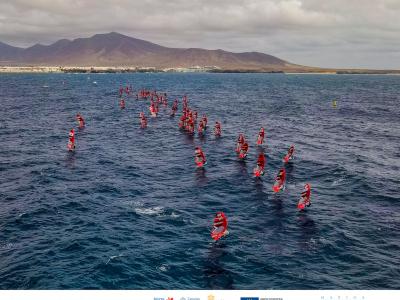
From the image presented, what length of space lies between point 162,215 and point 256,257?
12498 mm

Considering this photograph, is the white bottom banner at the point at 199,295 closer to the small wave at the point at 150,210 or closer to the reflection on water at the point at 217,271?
the reflection on water at the point at 217,271

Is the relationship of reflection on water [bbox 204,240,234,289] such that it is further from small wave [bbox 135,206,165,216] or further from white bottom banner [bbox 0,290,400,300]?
white bottom banner [bbox 0,290,400,300]

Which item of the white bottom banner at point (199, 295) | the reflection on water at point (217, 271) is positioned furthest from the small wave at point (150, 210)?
the white bottom banner at point (199, 295)

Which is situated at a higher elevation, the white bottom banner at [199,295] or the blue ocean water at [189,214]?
the white bottom banner at [199,295]

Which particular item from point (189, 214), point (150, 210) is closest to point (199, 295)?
point (189, 214)

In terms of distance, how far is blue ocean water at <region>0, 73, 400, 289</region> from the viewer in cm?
2942

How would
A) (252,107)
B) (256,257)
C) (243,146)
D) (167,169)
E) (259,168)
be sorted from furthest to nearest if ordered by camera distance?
(252,107) → (243,146) → (167,169) → (259,168) → (256,257)

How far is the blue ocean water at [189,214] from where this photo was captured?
29.4m

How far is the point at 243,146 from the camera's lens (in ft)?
207

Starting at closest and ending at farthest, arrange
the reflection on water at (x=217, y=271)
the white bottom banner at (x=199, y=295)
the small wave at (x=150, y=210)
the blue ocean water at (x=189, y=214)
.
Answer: the white bottom banner at (x=199, y=295)
the reflection on water at (x=217, y=271)
the blue ocean water at (x=189, y=214)
the small wave at (x=150, y=210)

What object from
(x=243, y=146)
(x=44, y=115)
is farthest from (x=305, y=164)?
(x=44, y=115)

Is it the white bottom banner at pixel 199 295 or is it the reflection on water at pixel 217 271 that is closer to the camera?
the white bottom banner at pixel 199 295

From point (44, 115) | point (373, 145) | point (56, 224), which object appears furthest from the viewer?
point (44, 115)

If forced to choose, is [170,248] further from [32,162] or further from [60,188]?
[32,162]
